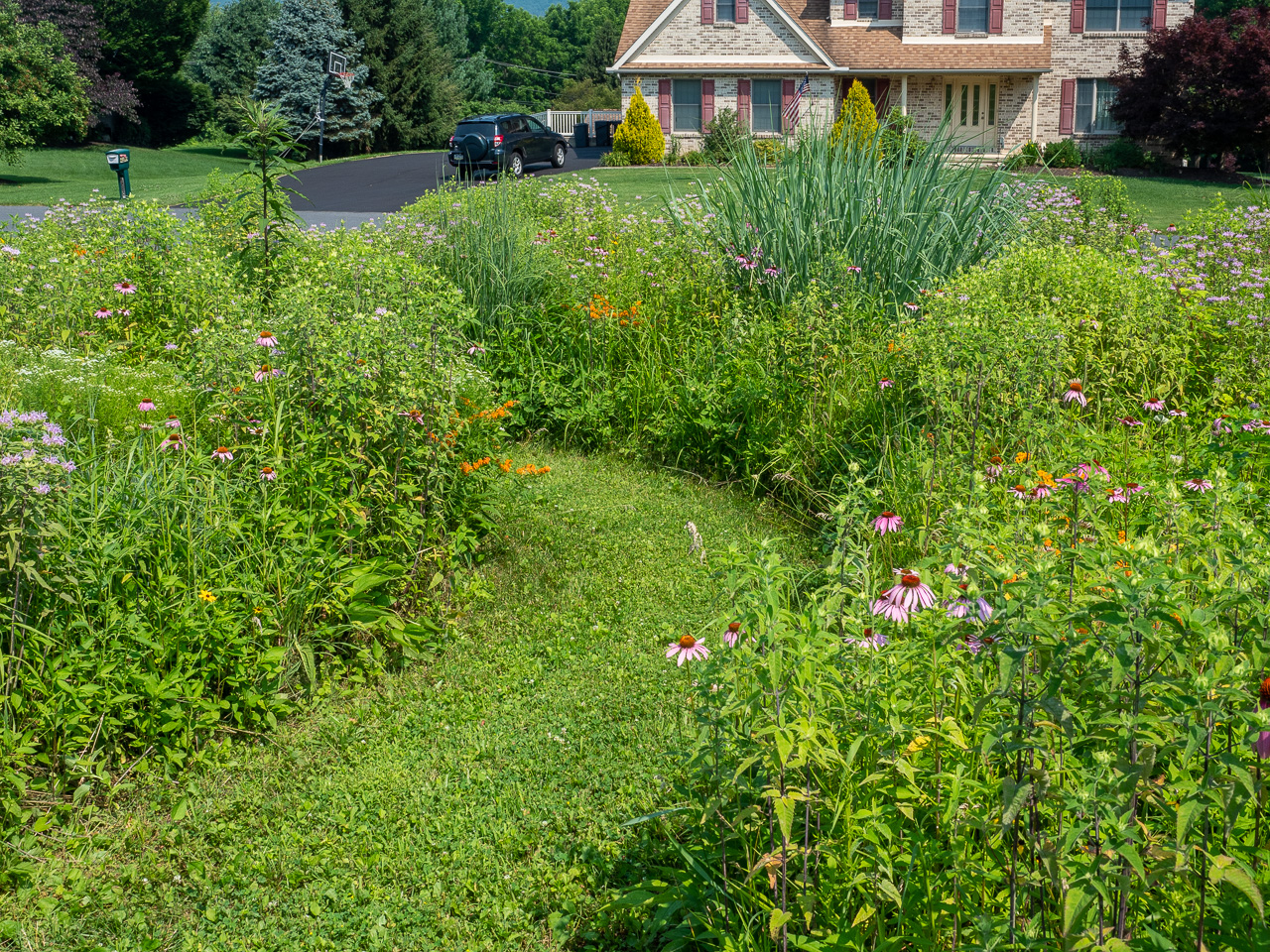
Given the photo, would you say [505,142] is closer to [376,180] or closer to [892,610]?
[376,180]

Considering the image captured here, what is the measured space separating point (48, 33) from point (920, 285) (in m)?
28.7

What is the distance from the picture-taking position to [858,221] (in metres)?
6.69

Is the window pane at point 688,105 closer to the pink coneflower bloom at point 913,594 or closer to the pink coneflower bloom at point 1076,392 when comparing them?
the pink coneflower bloom at point 1076,392

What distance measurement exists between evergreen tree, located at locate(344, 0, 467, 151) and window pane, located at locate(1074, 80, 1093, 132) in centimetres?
2336

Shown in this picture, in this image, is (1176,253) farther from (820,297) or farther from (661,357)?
(661,357)

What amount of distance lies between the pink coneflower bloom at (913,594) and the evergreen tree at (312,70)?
37.9 metres

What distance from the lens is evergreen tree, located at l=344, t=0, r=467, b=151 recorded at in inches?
1510

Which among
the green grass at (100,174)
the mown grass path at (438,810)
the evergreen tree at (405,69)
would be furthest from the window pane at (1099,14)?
the mown grass path at (438,810)

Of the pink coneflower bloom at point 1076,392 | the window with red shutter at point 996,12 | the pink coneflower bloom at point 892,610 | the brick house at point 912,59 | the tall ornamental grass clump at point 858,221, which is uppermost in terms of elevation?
the window with red shutter at point 996,12

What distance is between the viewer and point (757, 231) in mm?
7129

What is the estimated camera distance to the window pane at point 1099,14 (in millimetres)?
31062

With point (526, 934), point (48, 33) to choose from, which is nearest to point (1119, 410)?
point (526, 934)

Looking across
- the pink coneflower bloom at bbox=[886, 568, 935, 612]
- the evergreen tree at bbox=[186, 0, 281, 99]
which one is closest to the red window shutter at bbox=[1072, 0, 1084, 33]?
the evergreen tree at bbox=[186, 0, 281, 99]

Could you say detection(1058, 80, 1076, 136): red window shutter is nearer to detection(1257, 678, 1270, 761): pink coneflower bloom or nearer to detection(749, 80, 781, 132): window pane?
detection(749, 80, 781, 132): window pane
